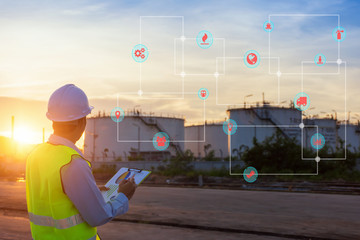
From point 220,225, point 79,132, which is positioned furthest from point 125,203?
point 220,225

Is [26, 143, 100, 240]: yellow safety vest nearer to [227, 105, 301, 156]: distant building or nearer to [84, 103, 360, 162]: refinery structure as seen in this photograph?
[84, 103, 360, 162]: refinery structure

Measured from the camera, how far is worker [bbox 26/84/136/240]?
2449mm

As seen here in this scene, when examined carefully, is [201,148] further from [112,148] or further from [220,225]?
[220,225]

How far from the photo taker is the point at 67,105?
267 cm

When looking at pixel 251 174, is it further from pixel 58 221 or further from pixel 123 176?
pixel 58 221

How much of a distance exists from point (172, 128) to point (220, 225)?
5433cm

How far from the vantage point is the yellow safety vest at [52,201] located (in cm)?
247

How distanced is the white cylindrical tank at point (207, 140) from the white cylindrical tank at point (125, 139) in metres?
10.4

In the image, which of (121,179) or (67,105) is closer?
(67,105)

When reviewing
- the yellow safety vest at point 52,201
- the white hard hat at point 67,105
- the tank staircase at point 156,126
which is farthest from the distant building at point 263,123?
the yellow safety vest at point 52,201

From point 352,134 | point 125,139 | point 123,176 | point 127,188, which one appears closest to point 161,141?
point 125,139

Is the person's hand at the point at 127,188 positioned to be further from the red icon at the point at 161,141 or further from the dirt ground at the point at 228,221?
the red icon at the point at 161,141

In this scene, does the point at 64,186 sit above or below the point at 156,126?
below

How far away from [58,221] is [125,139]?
192 feet
